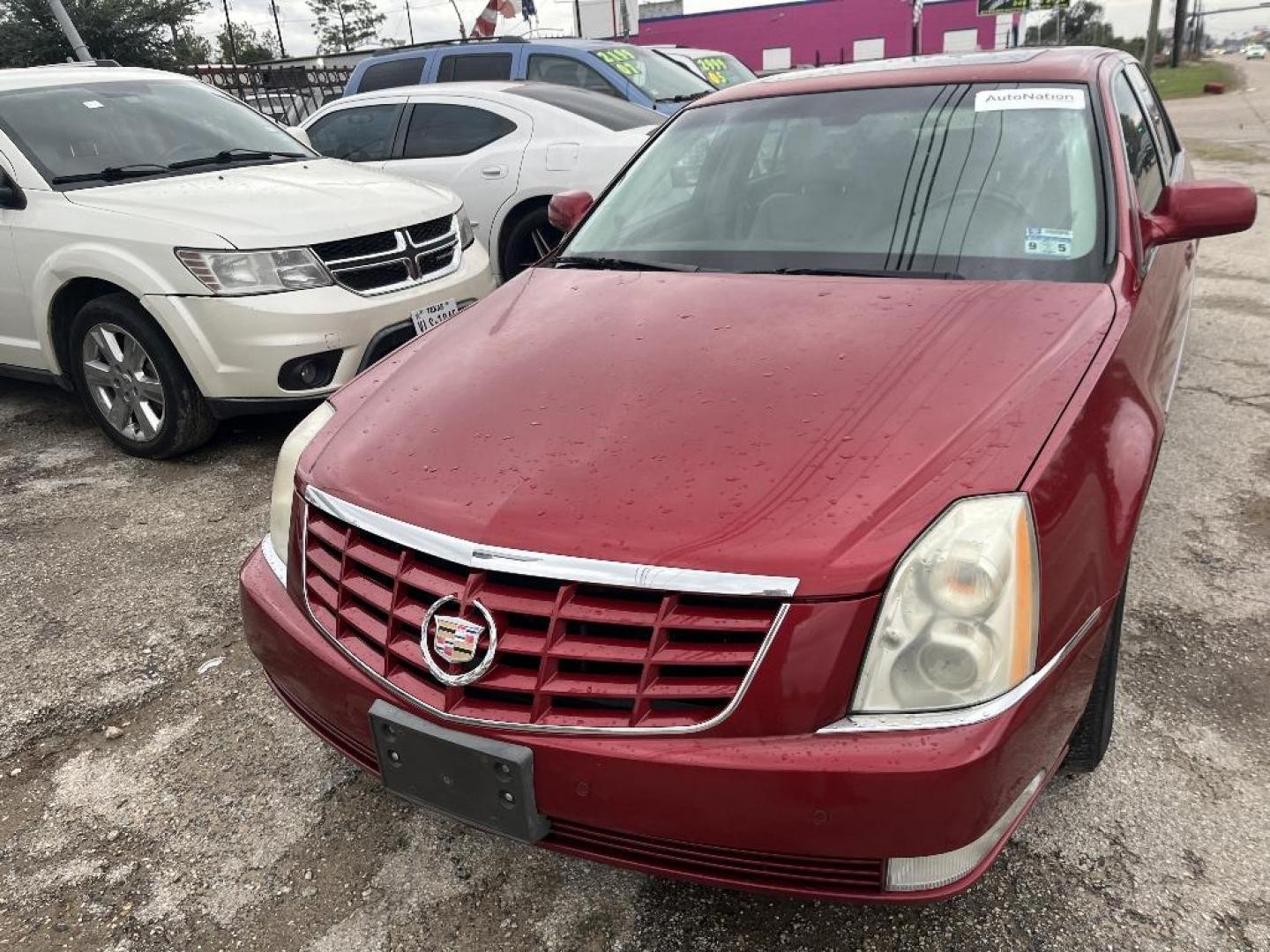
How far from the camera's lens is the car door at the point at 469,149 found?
18.6 ft

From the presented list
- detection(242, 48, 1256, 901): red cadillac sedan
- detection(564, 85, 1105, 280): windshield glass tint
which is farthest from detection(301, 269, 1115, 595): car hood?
detection(564, 85, 1105, 280): windshield glass tint

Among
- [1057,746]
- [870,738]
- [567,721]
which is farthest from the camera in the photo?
[1057,746]

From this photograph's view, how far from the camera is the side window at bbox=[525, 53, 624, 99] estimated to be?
23.7ft

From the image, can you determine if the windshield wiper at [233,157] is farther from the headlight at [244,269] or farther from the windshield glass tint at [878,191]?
the windshield glass tint at [878,191]

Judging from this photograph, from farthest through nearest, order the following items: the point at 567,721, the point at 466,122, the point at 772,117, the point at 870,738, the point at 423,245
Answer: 1. the point at 466,122
2. the point at 423,245
3. the point at 772,117
4. the point at 567,721
5. the point at 870,738

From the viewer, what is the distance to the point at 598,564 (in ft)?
4.77

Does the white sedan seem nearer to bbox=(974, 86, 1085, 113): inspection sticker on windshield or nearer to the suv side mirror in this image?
the suv side mirror

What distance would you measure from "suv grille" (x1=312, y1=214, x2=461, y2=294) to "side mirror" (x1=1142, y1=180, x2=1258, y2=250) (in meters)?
2.93

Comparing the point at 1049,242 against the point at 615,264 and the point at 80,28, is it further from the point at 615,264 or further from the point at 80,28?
the point at 80,28

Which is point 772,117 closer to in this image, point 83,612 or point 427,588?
point 427,588

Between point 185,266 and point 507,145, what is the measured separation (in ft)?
8.28

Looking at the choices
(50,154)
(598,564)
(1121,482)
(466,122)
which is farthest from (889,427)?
(466,122)

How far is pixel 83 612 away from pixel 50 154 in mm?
2356

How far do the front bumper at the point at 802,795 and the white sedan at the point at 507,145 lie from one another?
439 centimetres
